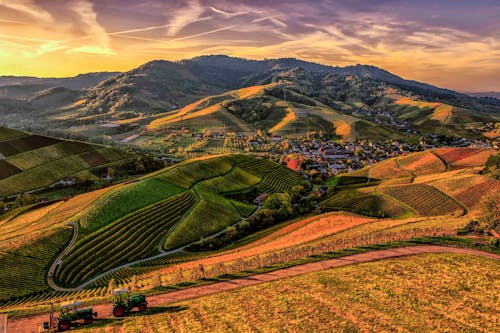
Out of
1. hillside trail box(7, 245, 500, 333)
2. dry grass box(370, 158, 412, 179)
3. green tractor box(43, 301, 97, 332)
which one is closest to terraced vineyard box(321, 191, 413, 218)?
dry grass box(370, 158, 412, 179)

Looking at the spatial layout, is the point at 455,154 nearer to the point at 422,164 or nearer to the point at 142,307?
the point at 422,164

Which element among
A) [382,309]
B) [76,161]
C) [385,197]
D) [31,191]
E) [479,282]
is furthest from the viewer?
[76,161]

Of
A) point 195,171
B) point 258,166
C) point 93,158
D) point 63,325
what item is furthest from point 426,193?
point 93,158

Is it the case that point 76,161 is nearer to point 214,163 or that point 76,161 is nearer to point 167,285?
point 214,163

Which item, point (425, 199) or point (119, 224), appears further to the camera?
point (425, 199)

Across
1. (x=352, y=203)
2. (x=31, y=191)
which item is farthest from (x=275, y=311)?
(x=31, y=191)

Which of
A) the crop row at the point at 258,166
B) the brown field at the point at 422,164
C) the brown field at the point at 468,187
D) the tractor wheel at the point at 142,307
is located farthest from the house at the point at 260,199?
the tractor wheel at the point at 142,307

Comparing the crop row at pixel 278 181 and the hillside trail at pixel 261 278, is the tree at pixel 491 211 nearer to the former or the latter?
the hillside trail at pixel 261 278
